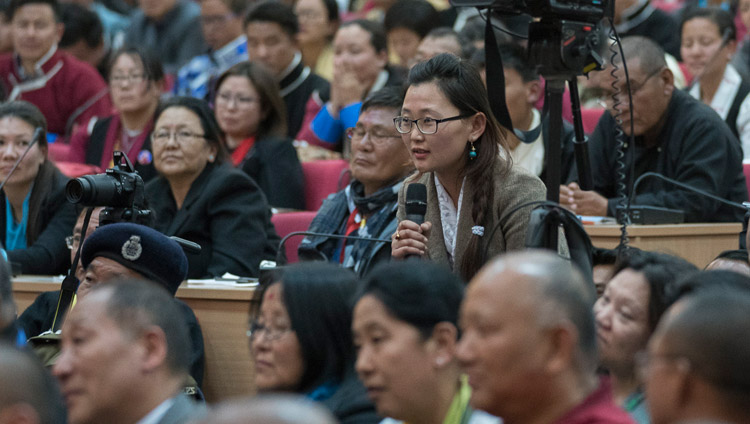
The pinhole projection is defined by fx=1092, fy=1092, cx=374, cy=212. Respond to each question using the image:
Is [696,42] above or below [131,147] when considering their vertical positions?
above

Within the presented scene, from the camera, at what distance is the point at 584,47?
2971 millimetres

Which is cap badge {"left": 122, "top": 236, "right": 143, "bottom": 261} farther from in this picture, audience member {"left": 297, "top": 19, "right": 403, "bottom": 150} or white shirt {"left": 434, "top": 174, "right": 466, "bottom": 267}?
audience member {"left": 297, "top": 19, "right": 403, "bottom": 150}

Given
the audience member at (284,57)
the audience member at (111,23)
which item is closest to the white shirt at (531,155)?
the audience member at (284,57)

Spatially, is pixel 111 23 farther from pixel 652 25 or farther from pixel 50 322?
pixel 50 322

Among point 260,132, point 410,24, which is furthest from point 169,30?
point 260,132

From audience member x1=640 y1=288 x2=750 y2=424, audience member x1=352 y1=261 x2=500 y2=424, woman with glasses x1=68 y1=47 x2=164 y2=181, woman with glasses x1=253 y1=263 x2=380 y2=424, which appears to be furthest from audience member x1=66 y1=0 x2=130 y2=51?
audience member x1=640 y1=288 x2=750 y2=424

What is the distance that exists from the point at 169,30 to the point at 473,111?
5.64m

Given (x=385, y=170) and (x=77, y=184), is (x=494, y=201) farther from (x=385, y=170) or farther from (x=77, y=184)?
(x=77, y=184)

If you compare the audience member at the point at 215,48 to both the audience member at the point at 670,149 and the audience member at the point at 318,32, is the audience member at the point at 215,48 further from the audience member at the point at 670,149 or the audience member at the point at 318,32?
the audience member at the point at 670,149

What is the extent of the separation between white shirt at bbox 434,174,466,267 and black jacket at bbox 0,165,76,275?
5.99 feet

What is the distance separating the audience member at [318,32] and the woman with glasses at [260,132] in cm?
178

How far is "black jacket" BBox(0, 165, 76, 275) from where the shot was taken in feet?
14.5

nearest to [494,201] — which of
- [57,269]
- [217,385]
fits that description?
[217,385]

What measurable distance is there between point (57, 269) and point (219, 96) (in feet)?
4.75
